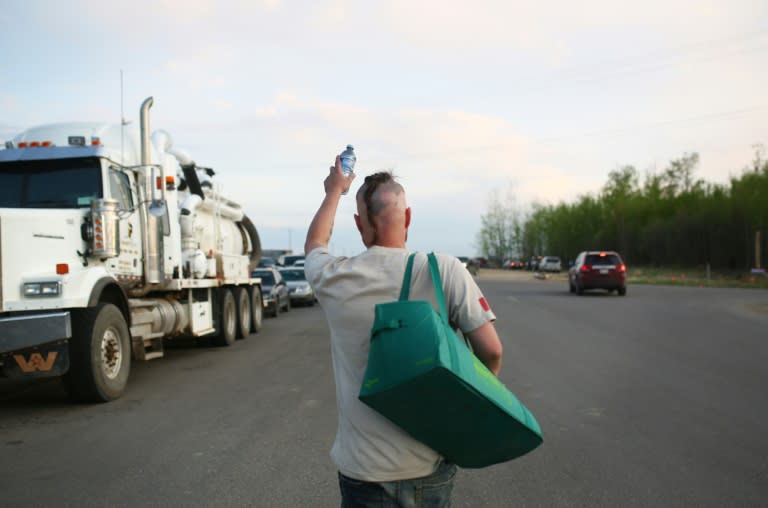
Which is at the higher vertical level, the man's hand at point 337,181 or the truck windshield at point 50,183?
the truck windshield at point 50,183

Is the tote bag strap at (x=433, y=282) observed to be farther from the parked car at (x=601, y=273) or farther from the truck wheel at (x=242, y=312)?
the parked car at (x=601, y=273)

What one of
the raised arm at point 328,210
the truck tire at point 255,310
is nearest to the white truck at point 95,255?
the truck tire at point 255,310

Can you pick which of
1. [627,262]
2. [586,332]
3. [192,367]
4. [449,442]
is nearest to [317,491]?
[449,442]

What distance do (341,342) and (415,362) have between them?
0.45 meters

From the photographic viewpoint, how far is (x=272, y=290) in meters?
22.8

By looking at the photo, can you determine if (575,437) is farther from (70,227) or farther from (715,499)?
(70,227)

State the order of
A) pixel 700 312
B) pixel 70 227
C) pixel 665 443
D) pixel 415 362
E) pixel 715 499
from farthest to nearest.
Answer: pixel 700 312 < pixel 70 227 < pixel 665 443 < pixel 715 499 < pixel 415 362

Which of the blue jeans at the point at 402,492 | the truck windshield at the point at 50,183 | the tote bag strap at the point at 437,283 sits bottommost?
the blue jeans at the point at 402,492

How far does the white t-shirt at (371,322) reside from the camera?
225cm

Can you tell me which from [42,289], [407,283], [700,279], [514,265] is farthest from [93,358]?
[514,265]

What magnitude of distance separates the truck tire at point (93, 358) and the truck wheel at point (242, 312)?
6.83 m

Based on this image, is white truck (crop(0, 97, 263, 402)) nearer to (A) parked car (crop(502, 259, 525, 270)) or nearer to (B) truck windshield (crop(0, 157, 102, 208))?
(B) truck windshield (crop(0, 157, 102, 208))

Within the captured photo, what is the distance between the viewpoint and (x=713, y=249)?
5109cm

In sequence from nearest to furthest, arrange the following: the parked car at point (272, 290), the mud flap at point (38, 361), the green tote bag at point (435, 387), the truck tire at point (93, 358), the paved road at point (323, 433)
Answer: the green tote bag at point (435, 387), the paved road at point (323, 433), the mud flap at point (38, 361), the truck tire at point (93, 358), the parked car at point (272, 290)
